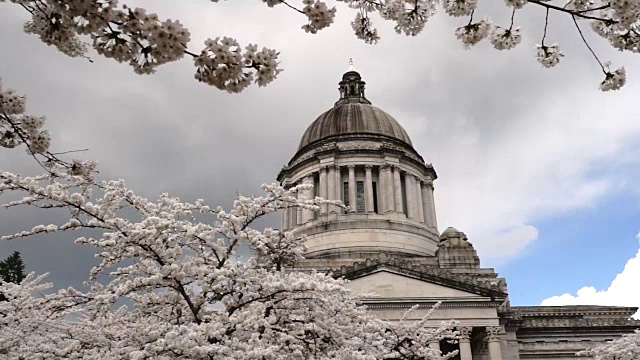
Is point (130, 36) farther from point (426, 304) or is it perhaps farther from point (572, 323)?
point (572, 323)

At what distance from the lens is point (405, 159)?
1714 inches

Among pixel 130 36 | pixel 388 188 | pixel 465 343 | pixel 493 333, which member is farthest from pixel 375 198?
pixel 130 36

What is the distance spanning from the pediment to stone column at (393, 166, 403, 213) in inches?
400

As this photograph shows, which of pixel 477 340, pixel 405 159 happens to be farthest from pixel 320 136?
pixel 477 340

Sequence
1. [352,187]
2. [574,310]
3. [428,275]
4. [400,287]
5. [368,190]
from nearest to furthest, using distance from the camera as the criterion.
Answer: [428,275], [400,287], [574,310], [368,190], [352,187]

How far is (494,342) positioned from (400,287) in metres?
5.68

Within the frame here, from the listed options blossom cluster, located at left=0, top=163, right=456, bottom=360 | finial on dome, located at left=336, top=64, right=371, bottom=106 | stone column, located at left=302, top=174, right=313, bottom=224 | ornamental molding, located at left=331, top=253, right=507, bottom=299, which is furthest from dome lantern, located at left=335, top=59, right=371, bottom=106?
blossom cluster, located at left=0, top=163, right=456, bottom=360

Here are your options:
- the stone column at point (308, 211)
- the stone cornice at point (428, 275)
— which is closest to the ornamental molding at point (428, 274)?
the stone cornice at point (428, 275)

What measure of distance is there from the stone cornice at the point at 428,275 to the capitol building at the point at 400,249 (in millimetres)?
55

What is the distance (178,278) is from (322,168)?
31507mm

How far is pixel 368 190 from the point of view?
41188 millimetres

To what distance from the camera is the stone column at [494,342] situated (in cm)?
2962

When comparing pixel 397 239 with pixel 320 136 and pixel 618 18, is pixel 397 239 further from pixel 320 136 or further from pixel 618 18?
pixel 618 18

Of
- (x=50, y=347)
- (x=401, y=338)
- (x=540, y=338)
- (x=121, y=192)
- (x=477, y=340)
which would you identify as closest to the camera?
(x=50, y=347)
